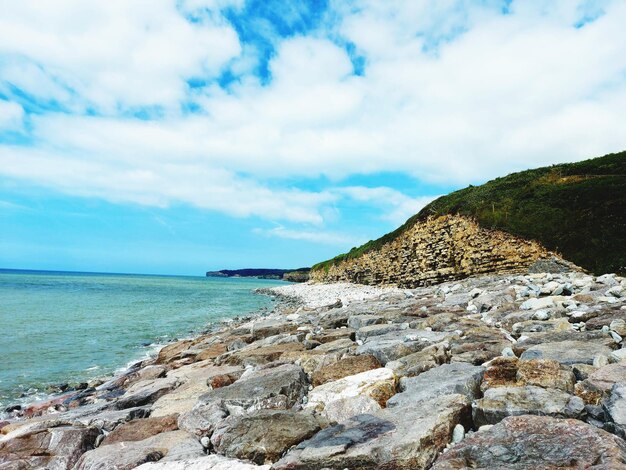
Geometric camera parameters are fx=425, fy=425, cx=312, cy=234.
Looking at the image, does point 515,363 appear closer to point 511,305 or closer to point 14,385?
point 511,305

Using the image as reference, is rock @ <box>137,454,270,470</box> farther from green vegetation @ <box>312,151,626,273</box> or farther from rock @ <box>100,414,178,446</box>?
green vegetation @ <box>312,151,626,273</box>

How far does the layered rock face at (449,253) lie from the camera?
2378 cm

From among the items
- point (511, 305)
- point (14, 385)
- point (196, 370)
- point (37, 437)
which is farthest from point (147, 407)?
point (511, 305)

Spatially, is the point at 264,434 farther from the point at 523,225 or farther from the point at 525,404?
the point at 523,225

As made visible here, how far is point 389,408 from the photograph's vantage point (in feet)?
17.2

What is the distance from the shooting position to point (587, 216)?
69.8 feet

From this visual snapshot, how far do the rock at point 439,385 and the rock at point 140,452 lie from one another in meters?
2.58

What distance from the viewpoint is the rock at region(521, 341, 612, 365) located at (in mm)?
5824

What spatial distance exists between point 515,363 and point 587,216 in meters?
19.4

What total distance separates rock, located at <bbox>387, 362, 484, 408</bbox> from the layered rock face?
17407 mm

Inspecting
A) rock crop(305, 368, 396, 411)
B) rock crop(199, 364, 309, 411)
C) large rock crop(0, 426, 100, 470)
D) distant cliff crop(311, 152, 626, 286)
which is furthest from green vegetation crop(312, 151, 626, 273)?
A: large rock crop(0, 426, 100, 470)

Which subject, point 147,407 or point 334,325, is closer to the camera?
point 147,407

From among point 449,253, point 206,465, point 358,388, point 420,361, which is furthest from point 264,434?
point 449,253

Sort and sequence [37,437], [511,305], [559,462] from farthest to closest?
[511,305] → [37,437] → [559,462]
